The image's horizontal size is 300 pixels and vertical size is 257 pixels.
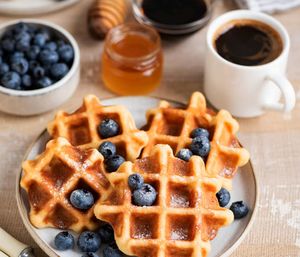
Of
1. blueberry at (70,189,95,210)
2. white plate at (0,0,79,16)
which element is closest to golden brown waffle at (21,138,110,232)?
blueberry at (70,189,95,210)

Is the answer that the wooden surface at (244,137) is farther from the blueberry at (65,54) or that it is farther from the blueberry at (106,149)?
the blueberry at (106,149)

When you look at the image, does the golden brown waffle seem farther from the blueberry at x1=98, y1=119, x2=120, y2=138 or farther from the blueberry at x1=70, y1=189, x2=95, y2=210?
the blueberry at x1=98, y1=119, x2=120, y2=138

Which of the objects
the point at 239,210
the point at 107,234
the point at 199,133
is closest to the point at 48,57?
the point at 199,133

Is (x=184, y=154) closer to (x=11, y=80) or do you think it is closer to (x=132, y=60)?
(x=132, y=60)

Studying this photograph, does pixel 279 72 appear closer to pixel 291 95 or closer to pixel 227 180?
pixel 291 95

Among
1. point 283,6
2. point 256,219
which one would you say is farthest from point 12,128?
point 283,6

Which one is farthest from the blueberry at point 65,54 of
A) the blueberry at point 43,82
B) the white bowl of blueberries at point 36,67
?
the blueberry at point 43,82
